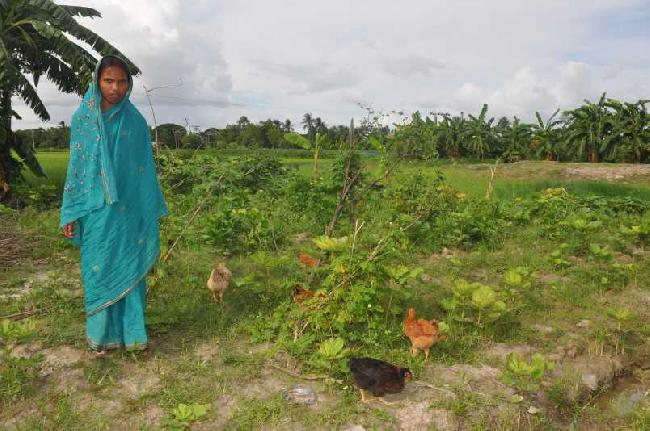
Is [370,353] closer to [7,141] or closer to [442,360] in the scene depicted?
[442,360]

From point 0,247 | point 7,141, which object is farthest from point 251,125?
point 0,247

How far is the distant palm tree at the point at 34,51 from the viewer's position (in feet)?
28.2

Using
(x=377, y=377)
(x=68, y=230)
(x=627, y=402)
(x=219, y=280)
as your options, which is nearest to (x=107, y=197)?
(x=68, y=230)

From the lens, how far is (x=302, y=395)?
291 cm

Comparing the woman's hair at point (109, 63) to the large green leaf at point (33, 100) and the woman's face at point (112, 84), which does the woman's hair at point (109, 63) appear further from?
the large green leaf at point (33, 100)

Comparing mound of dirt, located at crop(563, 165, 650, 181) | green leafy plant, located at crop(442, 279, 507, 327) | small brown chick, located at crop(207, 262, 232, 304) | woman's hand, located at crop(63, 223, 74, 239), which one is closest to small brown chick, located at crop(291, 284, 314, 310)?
small brown chick, located at crop(207, 262, 232, 304)

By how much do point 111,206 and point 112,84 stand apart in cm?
74

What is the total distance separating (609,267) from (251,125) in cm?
4025

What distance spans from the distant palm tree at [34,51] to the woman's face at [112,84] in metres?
6.34

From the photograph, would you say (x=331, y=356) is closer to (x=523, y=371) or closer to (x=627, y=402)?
(x=523, y=371)

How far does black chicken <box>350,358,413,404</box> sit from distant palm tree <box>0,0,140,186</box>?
8.05 m

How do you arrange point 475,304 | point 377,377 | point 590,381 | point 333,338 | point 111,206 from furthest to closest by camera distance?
point 475,304 → point 333,338 → point 590,381 → point 111,206 → point 377,377

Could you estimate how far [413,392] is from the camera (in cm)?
296

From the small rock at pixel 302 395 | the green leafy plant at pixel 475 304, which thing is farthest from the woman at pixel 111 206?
the green leafy plant at pixel 475 304
